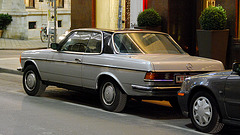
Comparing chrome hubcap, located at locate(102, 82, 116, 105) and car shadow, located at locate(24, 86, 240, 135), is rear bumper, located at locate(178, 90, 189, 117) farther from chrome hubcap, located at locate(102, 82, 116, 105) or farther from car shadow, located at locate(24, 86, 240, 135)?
chrome hubcap, located at locate(102, 82, 116, 105)

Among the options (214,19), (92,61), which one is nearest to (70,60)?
(92,61)

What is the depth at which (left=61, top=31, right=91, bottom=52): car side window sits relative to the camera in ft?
37.7

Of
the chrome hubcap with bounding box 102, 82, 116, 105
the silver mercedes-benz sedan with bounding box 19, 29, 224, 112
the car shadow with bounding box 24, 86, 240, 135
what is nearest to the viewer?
the car shadow with bounding box 24, 86, 240, 135

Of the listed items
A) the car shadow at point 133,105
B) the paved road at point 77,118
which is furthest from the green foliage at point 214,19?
the paved road at point 77,118

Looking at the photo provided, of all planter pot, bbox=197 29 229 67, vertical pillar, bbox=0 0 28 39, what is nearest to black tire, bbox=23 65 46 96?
planter pot, bbox=197 29 229 67

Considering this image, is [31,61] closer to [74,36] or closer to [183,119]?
[74,36]

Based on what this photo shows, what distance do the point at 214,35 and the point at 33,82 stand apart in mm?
6035

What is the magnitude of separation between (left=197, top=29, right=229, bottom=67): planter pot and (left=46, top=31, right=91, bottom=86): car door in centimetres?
571

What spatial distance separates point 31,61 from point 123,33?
248 centimetres

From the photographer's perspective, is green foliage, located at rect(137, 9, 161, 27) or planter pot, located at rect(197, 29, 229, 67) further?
green foliage, located at rect(137, 9, 161, 27)

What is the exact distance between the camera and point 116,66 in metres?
10.4

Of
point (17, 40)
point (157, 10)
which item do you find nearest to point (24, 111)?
point (157, 10)

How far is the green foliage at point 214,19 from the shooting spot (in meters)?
16.7

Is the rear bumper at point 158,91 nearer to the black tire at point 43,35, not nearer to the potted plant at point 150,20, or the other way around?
the potted plant at point 150,20
